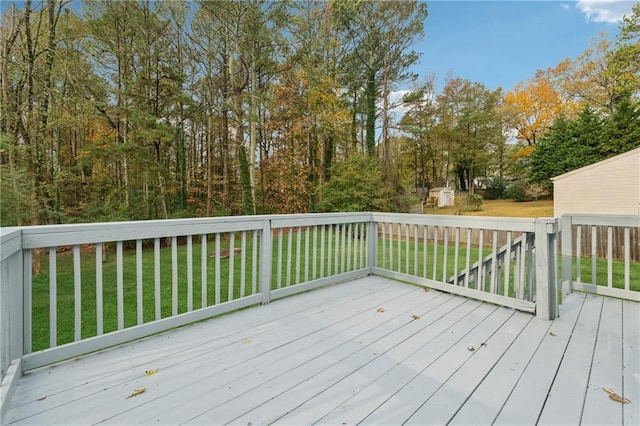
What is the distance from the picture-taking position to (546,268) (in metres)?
2.47

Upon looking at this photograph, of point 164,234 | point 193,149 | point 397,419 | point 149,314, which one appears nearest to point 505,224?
point 397,419

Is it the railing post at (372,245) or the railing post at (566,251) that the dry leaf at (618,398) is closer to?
the railing post at (566,251)

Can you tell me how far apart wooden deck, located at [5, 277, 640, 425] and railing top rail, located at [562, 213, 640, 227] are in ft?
2.82

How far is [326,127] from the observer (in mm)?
12391

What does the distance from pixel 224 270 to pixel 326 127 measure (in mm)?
8659

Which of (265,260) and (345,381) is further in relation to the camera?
(265,260)

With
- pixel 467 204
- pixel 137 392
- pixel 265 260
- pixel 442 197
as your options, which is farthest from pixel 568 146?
pixel 137 392

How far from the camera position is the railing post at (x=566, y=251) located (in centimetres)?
310

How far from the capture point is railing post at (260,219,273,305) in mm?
2787

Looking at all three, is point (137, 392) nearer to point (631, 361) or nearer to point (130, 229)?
point (130, 229)

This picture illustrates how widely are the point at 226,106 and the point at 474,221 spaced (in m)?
9.83

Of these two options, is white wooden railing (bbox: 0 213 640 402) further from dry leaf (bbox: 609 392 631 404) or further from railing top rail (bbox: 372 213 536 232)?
dry leaf (bbox: 609 392 631 404)

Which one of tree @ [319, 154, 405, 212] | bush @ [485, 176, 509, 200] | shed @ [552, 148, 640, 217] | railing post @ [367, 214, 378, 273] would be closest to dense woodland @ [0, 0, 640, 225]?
tree @ [319, 154, 405, 212]

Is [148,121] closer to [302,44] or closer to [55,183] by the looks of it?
[55,183]
